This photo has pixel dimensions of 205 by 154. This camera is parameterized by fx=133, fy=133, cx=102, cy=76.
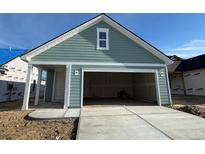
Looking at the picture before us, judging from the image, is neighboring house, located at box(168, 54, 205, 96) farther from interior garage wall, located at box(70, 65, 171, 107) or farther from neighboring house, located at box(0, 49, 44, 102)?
neighboring house, located at box(0, 49, 44, 102)

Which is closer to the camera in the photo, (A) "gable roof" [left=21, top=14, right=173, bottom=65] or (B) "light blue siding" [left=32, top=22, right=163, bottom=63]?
(B) "light blue siding" [left=32, top=22, right=163, bottom=63]

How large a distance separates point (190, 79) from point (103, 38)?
1277 centimetres

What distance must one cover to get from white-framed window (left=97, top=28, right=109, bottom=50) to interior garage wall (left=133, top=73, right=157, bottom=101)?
4.35m

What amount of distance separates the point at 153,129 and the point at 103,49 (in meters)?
6.10

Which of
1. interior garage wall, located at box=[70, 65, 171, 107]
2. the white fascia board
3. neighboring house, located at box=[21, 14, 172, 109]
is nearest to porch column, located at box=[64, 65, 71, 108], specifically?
neighboring house, located at box=[21, 14, 172, 109]

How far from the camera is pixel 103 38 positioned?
364 inches

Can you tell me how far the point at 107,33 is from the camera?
9.29 metres

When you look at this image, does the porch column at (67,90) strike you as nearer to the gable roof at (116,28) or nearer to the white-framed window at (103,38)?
the gable roof at (116,28)

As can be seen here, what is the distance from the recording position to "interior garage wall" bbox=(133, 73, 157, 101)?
415 inches

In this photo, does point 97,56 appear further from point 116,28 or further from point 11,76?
point 11,76

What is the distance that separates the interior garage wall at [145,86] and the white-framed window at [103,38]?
14.3 feet

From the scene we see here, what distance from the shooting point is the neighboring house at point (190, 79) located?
1454cm

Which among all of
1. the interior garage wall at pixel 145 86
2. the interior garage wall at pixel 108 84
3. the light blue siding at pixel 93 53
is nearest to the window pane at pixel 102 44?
the light blue siding at pixel 93 53

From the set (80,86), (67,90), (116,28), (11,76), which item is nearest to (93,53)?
(80,86)
